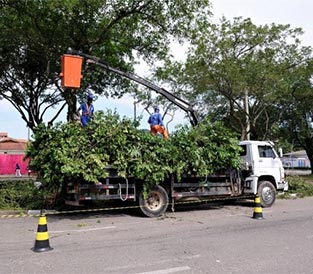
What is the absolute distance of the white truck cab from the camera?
1247 centimetres

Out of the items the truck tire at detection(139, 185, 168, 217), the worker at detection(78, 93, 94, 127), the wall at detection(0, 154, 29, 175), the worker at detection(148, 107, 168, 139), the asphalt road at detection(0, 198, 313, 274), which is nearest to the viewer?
the asphalt road at detection(0, 198, 313, 274)

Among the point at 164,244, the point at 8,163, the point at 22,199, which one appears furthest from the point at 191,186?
the point at 8,163

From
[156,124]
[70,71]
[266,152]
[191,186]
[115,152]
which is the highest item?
[70,71]

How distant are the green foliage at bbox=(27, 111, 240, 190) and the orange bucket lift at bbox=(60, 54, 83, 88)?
3.66 feet

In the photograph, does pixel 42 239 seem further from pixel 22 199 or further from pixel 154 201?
pixel 22 199

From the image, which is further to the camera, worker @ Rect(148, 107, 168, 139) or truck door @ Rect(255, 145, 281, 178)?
truck door @ Rect(255, 145, 281, 178)

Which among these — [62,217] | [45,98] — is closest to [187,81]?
[45,98]

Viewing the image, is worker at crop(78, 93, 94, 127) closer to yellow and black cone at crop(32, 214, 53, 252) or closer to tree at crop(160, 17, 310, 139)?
yellow and black cone at crop(32, 214, 53, 252)

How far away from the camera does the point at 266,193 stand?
41.5 feet

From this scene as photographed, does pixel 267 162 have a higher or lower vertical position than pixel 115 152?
lower

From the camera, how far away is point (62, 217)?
10430 mm

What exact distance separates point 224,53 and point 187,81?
4.39 meters

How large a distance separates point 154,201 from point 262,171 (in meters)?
4.25

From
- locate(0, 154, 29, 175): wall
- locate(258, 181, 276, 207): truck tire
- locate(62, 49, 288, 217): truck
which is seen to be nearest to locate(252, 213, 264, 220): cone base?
locate(62, 49, 288, 217): truck
